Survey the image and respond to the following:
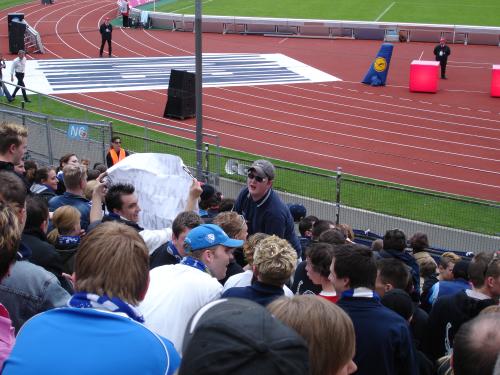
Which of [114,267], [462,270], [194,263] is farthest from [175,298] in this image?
[462,270]

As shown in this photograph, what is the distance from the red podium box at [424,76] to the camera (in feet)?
85.3

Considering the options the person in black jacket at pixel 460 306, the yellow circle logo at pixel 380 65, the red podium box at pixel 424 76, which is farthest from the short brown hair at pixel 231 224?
the yellow circle logo at pixel 380 65

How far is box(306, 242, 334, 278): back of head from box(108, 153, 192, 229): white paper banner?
2296 millimetres

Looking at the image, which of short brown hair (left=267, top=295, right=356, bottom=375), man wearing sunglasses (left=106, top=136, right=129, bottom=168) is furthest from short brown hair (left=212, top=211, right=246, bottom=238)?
man wearing sunglasses (left=106, top=136, right=129, bottom=168)

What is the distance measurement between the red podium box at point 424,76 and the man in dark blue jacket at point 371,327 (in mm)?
22696

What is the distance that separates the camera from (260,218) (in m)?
7.48

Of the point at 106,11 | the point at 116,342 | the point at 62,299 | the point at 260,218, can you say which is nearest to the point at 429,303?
the point at 260,218

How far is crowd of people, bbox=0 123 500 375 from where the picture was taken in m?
2.17

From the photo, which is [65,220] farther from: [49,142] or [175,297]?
[49,142]

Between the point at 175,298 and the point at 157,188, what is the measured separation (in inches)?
132

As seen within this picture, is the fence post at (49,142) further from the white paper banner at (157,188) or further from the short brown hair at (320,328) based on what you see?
the short brown hair at (320,328)

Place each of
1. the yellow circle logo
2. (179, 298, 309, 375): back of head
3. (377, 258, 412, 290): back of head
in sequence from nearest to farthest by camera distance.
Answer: (179, 298, 309, 375): back of head → (377, 258, 412, 290): back of head → the yellow circle logo

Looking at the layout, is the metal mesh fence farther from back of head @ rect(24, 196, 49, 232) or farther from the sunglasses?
back of head @ rect(24, 196, 49, 232)

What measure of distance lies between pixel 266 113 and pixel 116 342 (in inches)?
828
